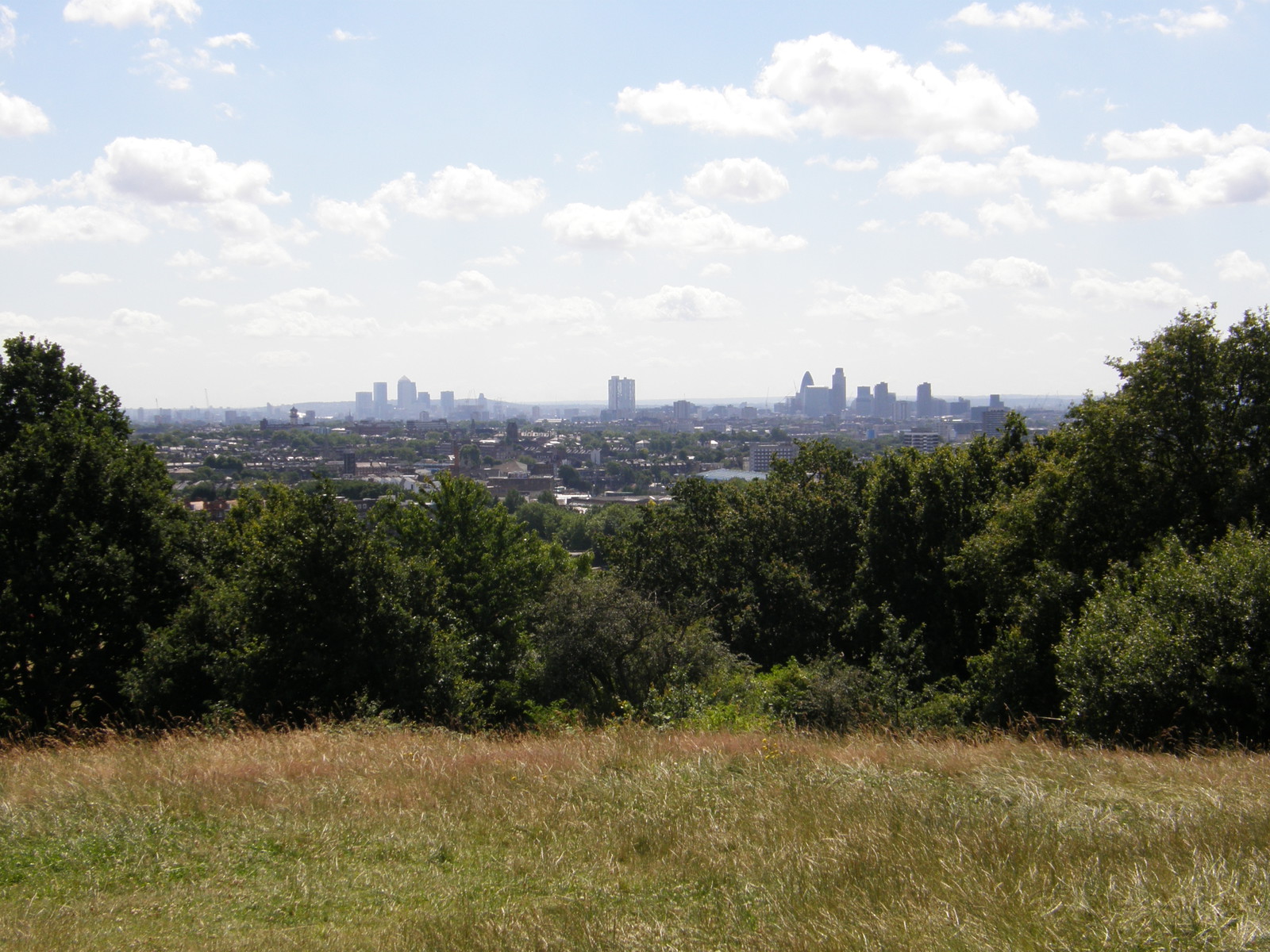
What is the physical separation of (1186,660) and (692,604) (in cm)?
1392

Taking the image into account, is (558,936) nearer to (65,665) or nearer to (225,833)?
(225,833)

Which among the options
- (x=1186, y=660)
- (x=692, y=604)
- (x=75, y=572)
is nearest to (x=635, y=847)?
(x=1186, y=660)

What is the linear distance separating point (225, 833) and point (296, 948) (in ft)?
7.06

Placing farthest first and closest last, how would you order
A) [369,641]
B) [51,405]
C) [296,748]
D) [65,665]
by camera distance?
[51,405], [65,665], [369,641], [296,748]

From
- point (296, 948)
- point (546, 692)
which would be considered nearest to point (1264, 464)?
point (546, 692)

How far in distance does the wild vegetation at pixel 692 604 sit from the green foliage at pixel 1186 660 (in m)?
0.03

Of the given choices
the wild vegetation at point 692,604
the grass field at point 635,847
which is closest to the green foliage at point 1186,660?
the wild vegetation at point 692,604

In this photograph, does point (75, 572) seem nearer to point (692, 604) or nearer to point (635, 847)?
point (635, 847)

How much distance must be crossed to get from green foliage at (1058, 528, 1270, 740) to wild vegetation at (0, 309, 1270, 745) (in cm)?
3

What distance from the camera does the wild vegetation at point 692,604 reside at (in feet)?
32.6

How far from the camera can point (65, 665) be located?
13047 millimetres

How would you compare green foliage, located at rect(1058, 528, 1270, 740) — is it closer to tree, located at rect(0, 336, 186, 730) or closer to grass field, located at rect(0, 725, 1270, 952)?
grass field, located at rect(0, 725, 1270, 952)

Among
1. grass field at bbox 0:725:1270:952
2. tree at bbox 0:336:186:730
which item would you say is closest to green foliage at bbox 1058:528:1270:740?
grass field at bbox 0:725:1270:952

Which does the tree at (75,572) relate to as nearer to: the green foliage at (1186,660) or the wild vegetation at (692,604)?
the wild vegetation at (692,604)
